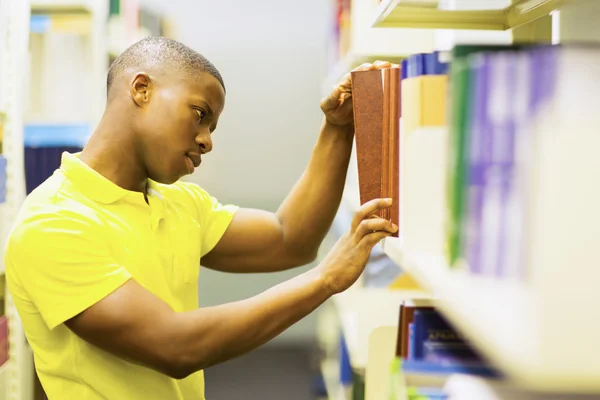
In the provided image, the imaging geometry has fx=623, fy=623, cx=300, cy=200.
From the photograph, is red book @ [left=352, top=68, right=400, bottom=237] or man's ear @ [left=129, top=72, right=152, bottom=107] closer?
red book @ [left=352, top=68, right=400, bottom=237]

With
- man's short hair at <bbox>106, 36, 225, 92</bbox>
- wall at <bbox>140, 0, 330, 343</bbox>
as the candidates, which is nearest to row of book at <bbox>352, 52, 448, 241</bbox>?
man's short hair at <bbox>106, 36, 225, 92</bbox>

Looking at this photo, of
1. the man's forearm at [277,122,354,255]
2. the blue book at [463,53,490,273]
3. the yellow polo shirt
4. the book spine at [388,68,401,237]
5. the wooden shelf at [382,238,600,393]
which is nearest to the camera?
the wooden shelf at [382,238,600,393]

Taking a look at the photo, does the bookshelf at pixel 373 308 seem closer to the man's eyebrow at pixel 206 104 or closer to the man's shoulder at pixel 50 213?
the man's eyebrow at pixel 206 104

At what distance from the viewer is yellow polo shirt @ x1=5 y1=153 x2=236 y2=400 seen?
113 cm

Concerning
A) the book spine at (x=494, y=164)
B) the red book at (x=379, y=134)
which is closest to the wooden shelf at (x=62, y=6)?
the red book at (x=379, y=134)

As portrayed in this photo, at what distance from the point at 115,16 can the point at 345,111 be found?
153 cm

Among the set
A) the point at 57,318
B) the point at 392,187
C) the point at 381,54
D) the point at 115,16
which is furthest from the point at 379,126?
the point at 115,16

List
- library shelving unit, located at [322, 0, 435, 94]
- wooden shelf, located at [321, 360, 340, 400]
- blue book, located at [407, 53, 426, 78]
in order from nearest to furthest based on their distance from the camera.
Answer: blue book, located at [407, 53, 426, 78] → library shelving unit, located at [322, 0, 435, 94] → wooden shelf, located at [321, 360, 340, 400]

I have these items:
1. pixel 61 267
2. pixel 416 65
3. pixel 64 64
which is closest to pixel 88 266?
pixel 61 267

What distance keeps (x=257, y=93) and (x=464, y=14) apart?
297 cm

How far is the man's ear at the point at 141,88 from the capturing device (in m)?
1.30

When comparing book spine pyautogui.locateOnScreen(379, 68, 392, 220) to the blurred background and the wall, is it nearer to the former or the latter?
the blurred background

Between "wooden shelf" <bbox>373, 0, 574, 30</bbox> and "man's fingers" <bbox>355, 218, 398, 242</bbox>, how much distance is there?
0.38 meters

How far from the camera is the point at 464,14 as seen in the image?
1.21 metres
